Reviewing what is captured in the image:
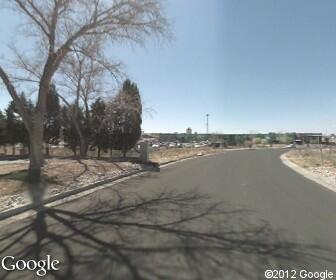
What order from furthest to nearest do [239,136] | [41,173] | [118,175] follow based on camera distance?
[239,136] < [118,175] < [41,173]

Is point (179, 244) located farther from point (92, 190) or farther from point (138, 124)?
point (138, 124)

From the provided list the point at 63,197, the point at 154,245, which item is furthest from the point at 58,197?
the point at 154,245

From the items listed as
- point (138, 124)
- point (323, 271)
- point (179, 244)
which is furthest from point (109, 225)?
point (138, 124)

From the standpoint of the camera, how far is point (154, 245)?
685cm

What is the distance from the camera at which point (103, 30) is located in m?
16.2

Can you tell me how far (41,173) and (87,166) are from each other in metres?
4.04

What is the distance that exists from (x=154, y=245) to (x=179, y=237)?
0.71 metres

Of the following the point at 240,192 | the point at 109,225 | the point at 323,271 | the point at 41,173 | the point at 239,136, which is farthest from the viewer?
the point at 239,136

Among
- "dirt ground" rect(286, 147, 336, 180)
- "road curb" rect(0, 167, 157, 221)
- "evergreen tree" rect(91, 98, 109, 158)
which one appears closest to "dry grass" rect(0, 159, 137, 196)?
"road curb" rect(0, 167, 157, 221)

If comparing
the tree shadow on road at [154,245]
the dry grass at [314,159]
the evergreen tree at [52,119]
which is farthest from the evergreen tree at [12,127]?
the tree shadow on road at [154,245]

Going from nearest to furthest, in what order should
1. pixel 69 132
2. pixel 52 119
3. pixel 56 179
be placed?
pixel 56 179 < pixel 69 132 < pixel 52 119

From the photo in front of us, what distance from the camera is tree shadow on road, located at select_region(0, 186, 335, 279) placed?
562cm

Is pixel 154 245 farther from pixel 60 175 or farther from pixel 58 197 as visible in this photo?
pixel 60 175

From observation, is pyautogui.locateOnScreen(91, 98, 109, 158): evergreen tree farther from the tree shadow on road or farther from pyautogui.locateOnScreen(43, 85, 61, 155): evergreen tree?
the tree shadow on road
